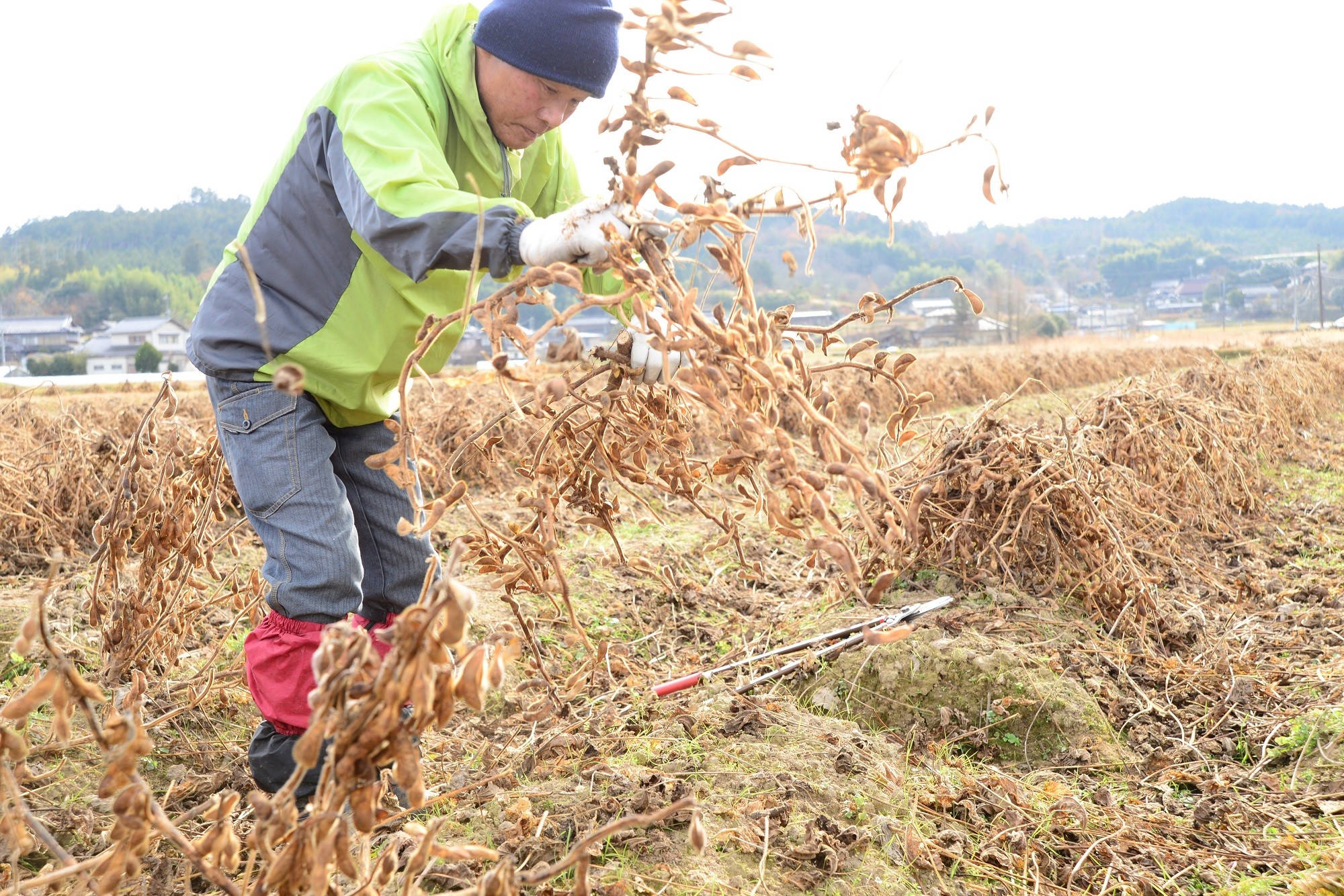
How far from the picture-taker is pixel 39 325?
66.6 meters

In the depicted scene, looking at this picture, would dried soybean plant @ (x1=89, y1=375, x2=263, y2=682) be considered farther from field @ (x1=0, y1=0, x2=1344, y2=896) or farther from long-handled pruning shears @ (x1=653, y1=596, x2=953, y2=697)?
long-handled pruning shears @ (x1=653, y1=596, x2=953, y2=697)

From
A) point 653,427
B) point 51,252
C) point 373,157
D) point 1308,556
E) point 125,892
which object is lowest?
point 1308,556

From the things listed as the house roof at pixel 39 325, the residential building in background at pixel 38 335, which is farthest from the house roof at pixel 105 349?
the house roof at pixel 39 325

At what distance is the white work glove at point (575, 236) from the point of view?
133 cm

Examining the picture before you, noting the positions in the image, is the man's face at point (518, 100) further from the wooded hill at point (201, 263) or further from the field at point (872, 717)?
the wooded hill at point (201, 263)

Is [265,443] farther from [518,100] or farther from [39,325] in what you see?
[39,325]

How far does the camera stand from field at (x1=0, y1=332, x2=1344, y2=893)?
6.13 feet

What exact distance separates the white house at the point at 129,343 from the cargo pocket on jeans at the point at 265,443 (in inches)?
→ 2387

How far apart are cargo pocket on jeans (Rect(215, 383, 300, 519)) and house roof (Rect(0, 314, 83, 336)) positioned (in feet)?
251

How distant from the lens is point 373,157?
5.22ft

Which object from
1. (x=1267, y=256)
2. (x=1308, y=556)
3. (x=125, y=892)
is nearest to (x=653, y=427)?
(x=125, y=892)

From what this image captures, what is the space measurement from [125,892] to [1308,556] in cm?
496

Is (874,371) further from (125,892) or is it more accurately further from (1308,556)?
(1308,556)

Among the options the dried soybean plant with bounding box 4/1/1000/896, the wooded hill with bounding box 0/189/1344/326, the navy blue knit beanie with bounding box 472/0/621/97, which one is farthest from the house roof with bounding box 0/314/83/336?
the dried soybean plant with bounding box 4/1/1000/896
